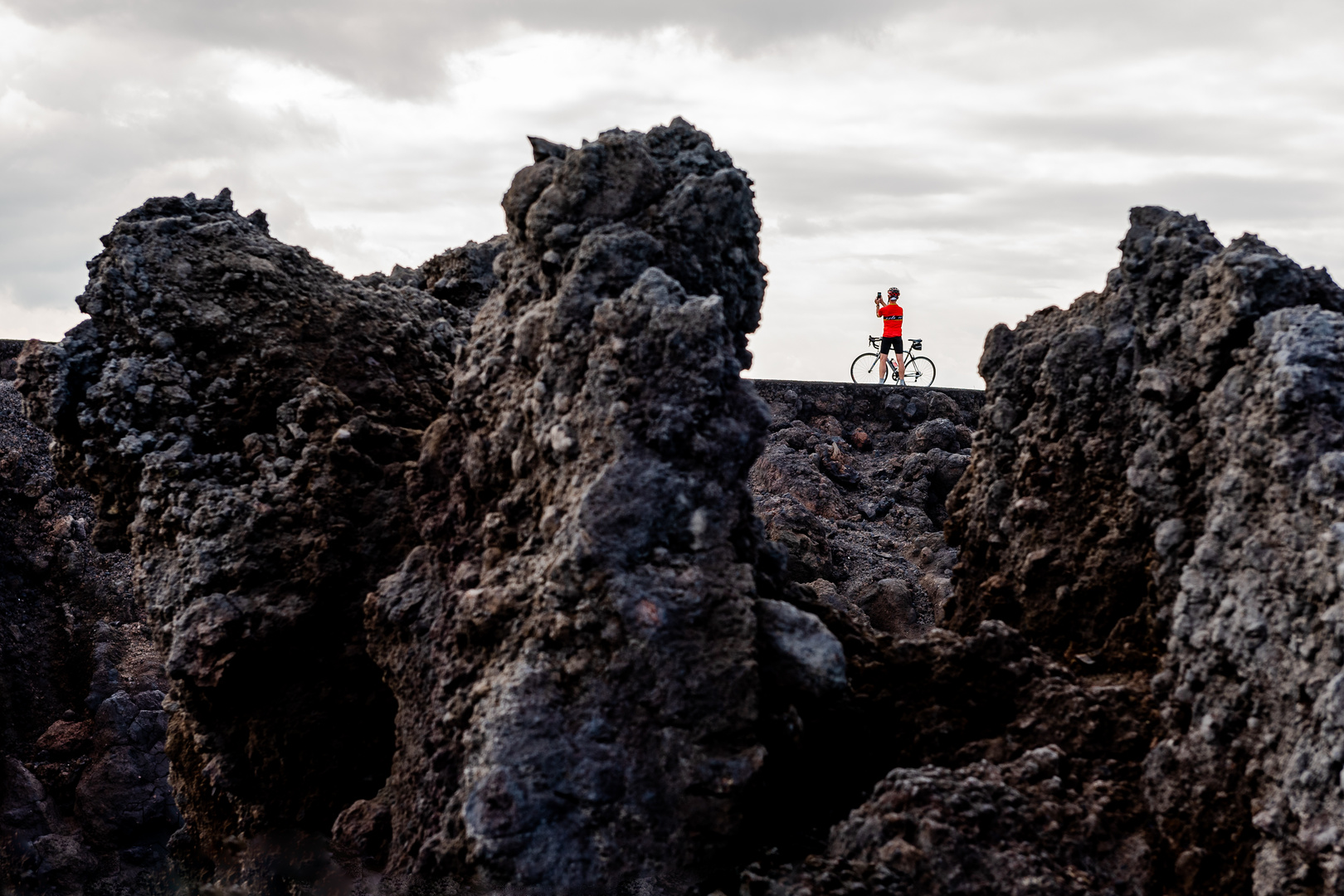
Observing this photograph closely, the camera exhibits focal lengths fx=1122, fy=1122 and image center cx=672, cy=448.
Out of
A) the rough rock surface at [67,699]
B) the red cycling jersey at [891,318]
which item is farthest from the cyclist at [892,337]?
the rough rock surface at [67,699]

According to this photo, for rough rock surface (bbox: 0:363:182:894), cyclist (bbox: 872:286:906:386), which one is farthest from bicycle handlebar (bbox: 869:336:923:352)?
rough rock surface (bbox: 0:363:182:894)

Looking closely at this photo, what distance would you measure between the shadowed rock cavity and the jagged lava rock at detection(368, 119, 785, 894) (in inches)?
20.1

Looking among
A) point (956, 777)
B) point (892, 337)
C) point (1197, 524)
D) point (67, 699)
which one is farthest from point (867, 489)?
point (956, 777)

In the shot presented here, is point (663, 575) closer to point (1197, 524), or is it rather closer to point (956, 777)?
point (956, 777)

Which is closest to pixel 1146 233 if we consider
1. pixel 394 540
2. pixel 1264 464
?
pixel 1264 464

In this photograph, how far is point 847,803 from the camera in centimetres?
370

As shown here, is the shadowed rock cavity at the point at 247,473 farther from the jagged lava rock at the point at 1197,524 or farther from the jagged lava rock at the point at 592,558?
the jagged lava rock at the point at 1197,524

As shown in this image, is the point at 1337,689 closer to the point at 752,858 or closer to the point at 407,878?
the point at 752,858

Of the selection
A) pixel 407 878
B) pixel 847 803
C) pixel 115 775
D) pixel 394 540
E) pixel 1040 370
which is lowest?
pixel 115 775

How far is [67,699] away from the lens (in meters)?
9.98

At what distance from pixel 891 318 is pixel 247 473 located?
478 inches

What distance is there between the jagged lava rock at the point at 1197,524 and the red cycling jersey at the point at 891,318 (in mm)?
10524

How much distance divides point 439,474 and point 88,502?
8069mm

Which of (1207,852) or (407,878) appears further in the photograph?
(407,878)
